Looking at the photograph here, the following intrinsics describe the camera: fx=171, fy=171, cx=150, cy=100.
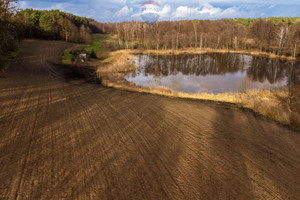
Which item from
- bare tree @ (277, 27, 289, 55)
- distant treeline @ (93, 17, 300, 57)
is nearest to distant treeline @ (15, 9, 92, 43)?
distant treeline @ (93, 17, 300, 57)

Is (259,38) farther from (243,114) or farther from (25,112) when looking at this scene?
(25,112)

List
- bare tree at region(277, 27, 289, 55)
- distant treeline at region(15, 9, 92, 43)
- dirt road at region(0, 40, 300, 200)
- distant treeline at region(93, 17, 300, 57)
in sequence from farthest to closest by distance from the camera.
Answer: distant treeline at region(15, 9, 92, 43), distant treeline at region(93, 17, 300, 57), bare tree at region(277, 27, 289, 55), dirt road at region(0, 40, 300, 200)

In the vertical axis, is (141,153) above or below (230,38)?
below

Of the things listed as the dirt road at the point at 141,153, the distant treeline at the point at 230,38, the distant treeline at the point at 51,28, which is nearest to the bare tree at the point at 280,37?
the distant treeline at the point at 230,38

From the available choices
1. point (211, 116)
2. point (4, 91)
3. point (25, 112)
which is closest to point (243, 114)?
point (211, 116)

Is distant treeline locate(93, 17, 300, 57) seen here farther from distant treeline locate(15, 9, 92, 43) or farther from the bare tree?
distant treeline locate(15, 9, 92, 43)

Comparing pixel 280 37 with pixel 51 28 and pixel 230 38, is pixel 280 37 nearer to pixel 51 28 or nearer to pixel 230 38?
pixel 230 38

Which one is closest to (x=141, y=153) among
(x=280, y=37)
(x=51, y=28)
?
(x=280, y=37)

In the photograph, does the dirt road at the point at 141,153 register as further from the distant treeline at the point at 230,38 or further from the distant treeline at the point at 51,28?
the distant treeline at the point at 51,28
